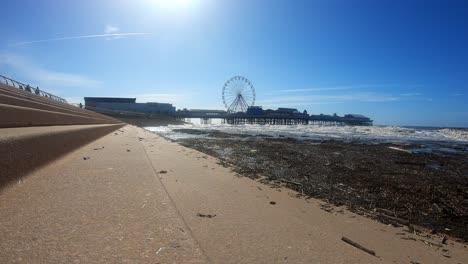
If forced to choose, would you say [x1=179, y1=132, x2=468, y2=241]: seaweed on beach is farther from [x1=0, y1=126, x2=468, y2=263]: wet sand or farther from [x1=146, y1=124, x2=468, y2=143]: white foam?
[x1=146, y1=124, x2=468, y2=143]: white foam

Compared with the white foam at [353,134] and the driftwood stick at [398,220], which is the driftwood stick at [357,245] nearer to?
the driftwood stick at [398,220]

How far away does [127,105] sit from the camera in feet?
322

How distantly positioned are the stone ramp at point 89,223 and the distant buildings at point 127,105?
92923 millimetres

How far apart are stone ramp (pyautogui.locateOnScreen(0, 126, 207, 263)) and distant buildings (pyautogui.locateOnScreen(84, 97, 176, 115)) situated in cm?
9292

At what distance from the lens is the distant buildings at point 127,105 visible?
3745 inches

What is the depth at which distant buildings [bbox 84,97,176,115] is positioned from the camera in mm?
95125

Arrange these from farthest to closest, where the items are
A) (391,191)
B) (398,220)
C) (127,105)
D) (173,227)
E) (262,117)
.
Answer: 1. (262,117)
2. (127,105)
3. (391,191)
4. (398,220)
5. (173,227)

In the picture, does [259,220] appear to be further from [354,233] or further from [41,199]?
[41,199]

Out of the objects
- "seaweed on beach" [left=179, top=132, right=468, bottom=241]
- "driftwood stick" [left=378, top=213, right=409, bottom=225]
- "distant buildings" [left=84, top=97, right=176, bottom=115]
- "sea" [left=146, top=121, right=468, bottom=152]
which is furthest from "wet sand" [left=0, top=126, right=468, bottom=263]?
"distant buildings" [left=84, top=97, right=176, bottom=115]

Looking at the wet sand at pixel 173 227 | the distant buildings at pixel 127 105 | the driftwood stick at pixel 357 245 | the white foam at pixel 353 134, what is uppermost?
the distant buildings at pixel 127 105

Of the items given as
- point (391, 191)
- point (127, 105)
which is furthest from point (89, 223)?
point (127, 105)

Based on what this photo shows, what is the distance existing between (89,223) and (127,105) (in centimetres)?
10076

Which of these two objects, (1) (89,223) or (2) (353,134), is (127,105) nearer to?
(2) (353,134)

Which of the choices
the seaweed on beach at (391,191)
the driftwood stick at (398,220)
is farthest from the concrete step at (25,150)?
the driftwood stick at (398,220)
